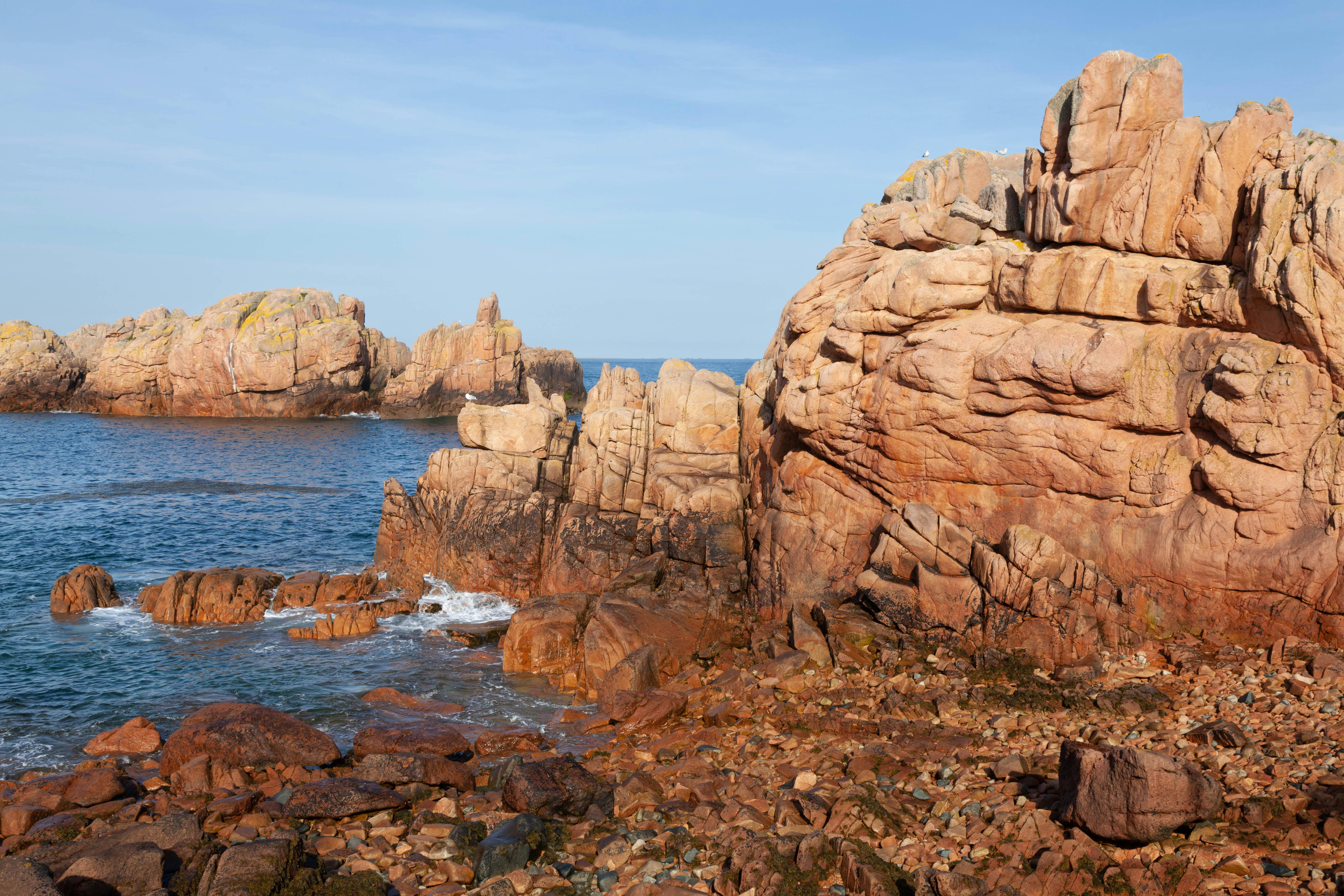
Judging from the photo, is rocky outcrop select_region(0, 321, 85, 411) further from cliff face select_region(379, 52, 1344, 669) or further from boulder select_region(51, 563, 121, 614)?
cliff face select_region(379, 52, 1344, 669)

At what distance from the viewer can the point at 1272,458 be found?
737 inches

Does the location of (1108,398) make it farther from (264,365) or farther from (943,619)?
(264,365)

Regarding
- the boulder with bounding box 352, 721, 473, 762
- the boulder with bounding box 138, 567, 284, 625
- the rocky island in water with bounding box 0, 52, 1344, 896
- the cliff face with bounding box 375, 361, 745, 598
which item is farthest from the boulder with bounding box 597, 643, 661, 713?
the boulder with bounding box 138, 567, 284, 625

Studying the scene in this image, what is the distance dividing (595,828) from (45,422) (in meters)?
107

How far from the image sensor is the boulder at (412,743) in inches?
760

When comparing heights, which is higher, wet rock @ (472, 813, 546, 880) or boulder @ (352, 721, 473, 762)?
wet rock @ (472, 813, 546, 880)

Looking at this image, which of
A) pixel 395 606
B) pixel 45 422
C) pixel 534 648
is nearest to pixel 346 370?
pixel 45 422

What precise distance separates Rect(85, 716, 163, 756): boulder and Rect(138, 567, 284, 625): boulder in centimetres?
1074

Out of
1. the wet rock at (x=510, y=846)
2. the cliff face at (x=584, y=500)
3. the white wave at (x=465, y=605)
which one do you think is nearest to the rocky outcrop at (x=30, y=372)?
the cliff face at (x=584, y=500)

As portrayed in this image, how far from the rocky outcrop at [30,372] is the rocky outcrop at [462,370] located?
4186 cm

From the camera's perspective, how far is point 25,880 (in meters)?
12.3

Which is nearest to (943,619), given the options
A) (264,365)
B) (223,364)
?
(264,365)

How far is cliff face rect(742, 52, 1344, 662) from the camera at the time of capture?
60.7 feet

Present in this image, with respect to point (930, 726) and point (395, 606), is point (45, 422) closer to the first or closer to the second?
point (395, 606)
